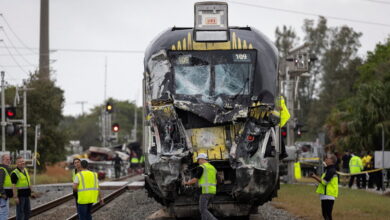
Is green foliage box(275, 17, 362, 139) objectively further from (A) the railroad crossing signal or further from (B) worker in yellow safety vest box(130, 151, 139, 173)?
(A) the railroad crossing signal

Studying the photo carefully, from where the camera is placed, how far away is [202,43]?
1477 cm

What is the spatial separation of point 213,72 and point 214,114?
94cm

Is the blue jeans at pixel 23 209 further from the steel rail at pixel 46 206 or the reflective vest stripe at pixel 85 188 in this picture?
the steel rail at pixel 46 206

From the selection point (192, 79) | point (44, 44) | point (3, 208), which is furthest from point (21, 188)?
point (44, 44)

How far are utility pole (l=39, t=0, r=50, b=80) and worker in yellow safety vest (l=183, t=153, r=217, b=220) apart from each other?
133 ft

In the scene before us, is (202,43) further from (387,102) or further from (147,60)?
(387,102)

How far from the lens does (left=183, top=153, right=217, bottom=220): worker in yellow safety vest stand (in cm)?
1352

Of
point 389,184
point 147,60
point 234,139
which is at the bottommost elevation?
point 389,184

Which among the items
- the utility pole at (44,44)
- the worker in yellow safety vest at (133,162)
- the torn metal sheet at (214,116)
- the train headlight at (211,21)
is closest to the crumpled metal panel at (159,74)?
the torn metal sheet at (214,116)

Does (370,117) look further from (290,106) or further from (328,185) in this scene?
(328,185)

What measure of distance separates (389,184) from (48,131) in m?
24.7

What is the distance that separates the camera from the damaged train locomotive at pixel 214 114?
14109mm

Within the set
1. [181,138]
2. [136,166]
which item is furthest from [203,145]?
[136,166]

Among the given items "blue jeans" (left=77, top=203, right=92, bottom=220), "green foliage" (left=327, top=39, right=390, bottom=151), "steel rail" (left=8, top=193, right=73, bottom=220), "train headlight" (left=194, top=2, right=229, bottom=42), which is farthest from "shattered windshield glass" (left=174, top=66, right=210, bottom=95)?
"green foliage" (left=327, top=39, right=390, bottom=151)
